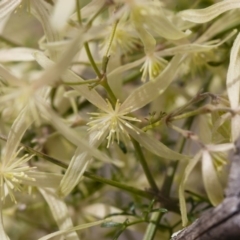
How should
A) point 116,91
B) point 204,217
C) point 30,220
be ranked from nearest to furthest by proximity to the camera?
1. point 204,217
2. point 116,91
3. point 30,220

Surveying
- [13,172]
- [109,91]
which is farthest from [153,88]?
[13,172]

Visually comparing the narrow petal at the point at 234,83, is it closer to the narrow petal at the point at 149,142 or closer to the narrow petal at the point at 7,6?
the narrow petal at the point at 149,142

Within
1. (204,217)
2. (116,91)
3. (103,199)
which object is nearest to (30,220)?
(103,199)

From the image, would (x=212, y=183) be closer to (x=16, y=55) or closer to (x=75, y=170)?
(x=75, y=170)

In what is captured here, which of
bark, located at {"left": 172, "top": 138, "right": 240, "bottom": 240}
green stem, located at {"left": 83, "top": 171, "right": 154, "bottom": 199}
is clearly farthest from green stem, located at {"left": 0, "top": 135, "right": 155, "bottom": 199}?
bark, located at {"left": 172, "top": 138, "right": 240, "bottom": 240}

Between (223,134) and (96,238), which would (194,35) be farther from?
(96,238)
